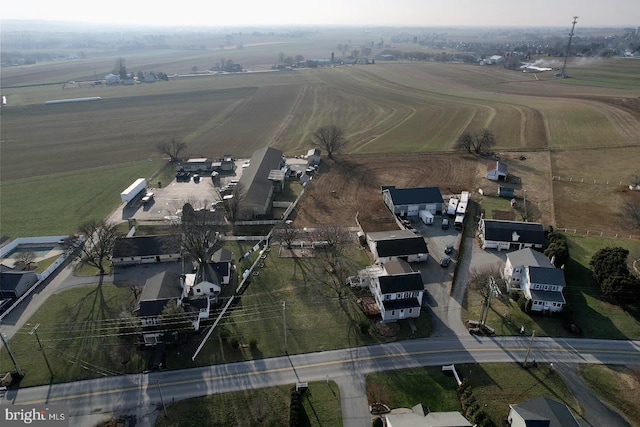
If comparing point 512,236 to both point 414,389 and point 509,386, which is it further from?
point 414,389

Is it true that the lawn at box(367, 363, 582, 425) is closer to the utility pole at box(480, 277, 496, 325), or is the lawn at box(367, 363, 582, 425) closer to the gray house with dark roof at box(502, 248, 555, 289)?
the utility pole at box(480, 277, 496, 325)

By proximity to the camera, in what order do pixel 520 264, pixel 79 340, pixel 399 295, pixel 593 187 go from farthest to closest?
pixel 593 187, pixel 520 264, pixel 399 295, pixel 79 340

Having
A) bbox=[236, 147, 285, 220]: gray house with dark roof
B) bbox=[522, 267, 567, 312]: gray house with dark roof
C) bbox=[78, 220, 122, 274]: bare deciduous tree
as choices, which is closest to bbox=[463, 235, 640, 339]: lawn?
bbox=[522, 267, 567, 312]: gray house with dark roof

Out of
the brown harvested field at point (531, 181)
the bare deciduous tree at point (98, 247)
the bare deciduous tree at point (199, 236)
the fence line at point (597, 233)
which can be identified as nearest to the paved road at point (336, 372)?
the bare deciduous tree at point (98, 247)

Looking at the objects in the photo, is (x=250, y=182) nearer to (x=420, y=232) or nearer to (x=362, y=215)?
(x=362, y=215)

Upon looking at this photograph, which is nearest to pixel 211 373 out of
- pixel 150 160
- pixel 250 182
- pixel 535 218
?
pixel 250 182

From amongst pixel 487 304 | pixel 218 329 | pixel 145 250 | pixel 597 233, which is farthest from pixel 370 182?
pixel 218 329
